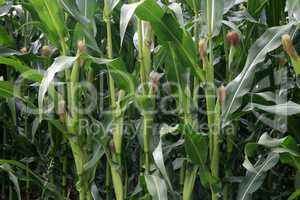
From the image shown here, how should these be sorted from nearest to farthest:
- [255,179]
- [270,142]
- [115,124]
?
[270,142]
[255,179]
[115,124]

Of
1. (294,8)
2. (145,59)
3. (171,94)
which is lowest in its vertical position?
(171,94)

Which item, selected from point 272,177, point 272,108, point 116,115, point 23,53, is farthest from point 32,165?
point 272,108

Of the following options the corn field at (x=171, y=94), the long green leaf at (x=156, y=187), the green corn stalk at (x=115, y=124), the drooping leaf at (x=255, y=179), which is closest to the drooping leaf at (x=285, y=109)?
the corn field at (x=171, y=94)

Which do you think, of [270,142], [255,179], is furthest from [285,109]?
[255,179]

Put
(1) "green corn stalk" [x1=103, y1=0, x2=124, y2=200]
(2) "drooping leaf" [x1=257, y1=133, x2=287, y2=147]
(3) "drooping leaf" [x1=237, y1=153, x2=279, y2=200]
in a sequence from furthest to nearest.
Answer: (1) "green corn stalk" [x1=103, y1=0, x2=124, y2=200] < (3) "drooping leaf" [x1=237, y1=153, x2=279, y2=200] < (2) "drooping leaf" [x1=257, y1=133, x2=287, y2=147]

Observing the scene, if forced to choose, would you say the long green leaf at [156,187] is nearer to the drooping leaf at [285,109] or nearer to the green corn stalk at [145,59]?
the green corn stalk at [145,59]

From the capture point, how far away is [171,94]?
4.66 ft

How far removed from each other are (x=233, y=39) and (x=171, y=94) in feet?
0.80

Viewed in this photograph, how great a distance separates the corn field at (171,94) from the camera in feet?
4.03

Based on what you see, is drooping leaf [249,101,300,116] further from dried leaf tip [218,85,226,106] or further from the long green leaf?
the long green leaf

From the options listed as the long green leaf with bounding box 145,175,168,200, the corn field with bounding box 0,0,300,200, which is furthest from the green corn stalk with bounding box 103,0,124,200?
the long green leaf with bounding box 145,175,168,200

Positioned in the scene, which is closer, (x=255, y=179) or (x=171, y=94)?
(x=255, y=179)

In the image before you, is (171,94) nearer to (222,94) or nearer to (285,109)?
(222,94)

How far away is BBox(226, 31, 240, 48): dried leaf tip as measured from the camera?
129 centimetres
